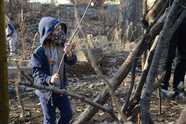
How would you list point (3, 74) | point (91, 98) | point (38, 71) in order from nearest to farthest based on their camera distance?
point (3, 74) < point (38, 71) < point (91, 98)

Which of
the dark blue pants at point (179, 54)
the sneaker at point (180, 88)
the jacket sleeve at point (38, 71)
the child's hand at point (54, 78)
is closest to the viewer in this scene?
the child's hand at point (54, 78)

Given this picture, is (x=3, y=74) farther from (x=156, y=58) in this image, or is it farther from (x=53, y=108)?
(x=53, y=108)

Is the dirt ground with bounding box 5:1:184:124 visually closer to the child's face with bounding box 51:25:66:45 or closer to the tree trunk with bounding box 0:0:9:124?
the tree trunk with bounding box 0:0:9:124

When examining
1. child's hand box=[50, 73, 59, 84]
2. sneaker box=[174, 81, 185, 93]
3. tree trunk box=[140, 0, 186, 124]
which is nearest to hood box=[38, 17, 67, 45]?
child's hand box=[50, 73, 59, 84]

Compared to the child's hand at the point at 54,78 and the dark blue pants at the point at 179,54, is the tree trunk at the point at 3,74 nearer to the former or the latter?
the child's hand at the point at 54,78

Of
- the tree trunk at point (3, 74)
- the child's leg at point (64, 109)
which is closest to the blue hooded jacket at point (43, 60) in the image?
the child's leg at point (64, 109)

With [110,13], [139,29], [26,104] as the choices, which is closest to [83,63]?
[26,104]

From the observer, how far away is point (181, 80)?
4.39m

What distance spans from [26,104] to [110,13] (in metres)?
9.78

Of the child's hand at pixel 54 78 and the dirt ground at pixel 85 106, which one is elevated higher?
the child's hand at pixel 54 78

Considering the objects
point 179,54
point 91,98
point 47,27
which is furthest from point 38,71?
point 179,54

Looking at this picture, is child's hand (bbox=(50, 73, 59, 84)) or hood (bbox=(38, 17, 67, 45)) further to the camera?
hood (bbox=(38, 17, 67, 45))

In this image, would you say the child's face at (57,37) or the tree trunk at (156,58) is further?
the child's face at (57,37)

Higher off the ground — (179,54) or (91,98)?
(179,54)
